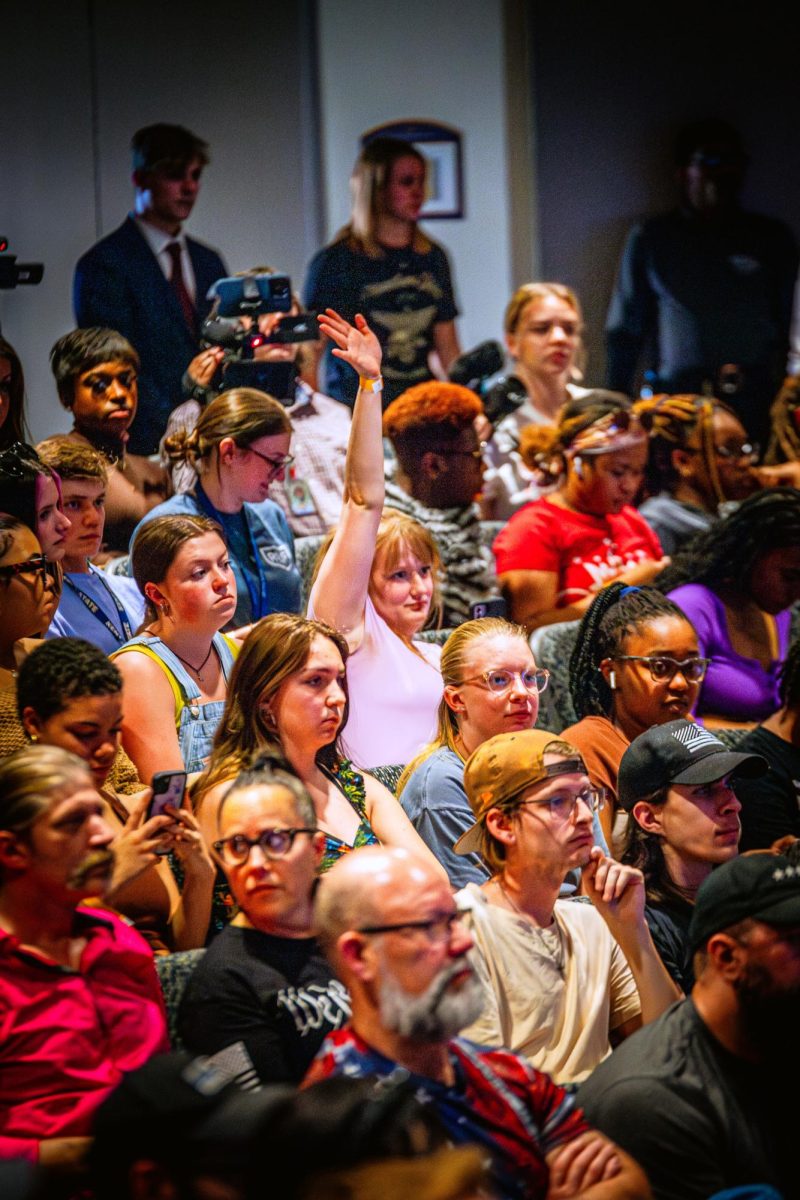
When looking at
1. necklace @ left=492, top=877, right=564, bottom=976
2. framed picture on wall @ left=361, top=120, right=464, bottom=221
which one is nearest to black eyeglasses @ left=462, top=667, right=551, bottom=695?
necklace @ left=492, top=877, right=564, bottom=976

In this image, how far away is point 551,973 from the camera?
7.63ft

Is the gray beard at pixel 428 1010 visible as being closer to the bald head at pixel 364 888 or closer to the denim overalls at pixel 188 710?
the bald head at pixel 364 888

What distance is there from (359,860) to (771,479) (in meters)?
3.18

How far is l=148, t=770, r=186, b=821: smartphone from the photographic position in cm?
222

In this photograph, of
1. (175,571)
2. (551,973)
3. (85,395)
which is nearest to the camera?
(551,973)

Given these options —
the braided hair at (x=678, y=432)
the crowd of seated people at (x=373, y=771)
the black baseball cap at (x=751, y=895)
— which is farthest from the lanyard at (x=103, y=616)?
the braided hair at (x=678, y=432)

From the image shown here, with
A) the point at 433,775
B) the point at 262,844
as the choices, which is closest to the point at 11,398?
the point at 433,775

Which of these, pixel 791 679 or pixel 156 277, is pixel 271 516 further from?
pixel 791 679

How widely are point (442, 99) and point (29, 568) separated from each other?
11.5 feet

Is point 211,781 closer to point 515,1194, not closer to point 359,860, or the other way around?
point 359,860

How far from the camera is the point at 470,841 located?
99.9 inches

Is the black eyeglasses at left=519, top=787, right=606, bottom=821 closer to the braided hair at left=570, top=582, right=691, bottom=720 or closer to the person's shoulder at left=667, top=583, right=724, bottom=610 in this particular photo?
the braided hair at left=570, top=582, right=691, bottom=720

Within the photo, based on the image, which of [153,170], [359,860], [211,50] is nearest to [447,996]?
[359,860]

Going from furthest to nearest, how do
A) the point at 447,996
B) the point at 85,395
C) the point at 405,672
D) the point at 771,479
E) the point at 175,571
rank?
the point at 771,479 → the point at 85,395 → the point at 405,672 → the point at 175,571 → the point at 447,996
